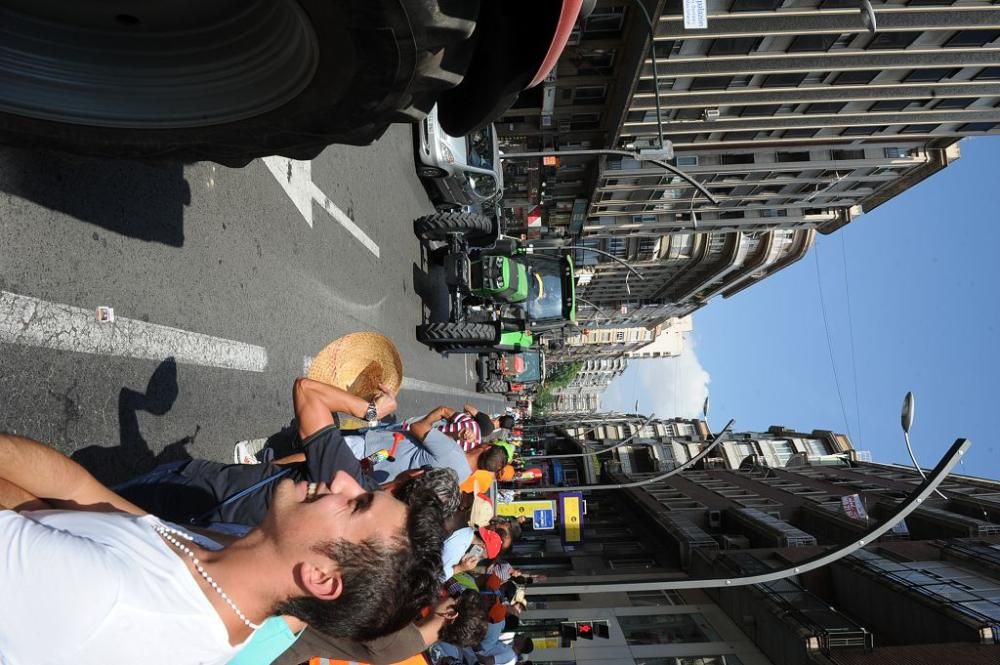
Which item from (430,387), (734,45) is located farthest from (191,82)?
(734,45)

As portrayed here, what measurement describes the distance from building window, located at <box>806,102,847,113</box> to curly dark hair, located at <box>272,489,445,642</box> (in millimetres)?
27999

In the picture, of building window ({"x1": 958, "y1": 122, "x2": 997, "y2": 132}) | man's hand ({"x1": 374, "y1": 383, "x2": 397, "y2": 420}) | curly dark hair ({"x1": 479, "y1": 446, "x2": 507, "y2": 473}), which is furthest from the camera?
building window ({"x1": 958, "y1": 122, "x2": 997, "y2": 132})

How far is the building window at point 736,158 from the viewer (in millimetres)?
29467

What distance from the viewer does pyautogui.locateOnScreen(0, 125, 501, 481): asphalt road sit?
3.79 m

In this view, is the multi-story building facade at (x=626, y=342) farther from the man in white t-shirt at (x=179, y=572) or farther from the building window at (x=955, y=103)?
the man in white t-shirt at (x=179, y=572)

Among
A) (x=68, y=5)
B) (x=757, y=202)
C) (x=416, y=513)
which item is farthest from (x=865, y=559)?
(x=757, y=202)

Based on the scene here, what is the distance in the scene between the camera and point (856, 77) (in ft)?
72.2

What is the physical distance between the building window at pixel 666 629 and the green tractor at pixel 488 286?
8.58 metres

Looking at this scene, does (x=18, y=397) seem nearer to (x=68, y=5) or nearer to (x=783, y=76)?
(x=68, y=5)

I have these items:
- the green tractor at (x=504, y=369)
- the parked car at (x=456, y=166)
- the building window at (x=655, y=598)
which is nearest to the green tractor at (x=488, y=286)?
the parked car at (x=456, y=166)

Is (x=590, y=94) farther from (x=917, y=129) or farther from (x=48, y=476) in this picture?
(x=48, y=476)

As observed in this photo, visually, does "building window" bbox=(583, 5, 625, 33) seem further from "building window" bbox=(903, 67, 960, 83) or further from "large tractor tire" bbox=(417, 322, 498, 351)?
"large tractor tire" bbox=(417, 322, 498, 351)

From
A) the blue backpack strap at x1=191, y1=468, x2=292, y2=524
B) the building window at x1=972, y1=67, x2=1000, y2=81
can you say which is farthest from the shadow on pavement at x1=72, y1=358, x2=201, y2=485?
the building window at x1=972, y1=67, x2=1000, y2=81

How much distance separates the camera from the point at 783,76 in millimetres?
22328
